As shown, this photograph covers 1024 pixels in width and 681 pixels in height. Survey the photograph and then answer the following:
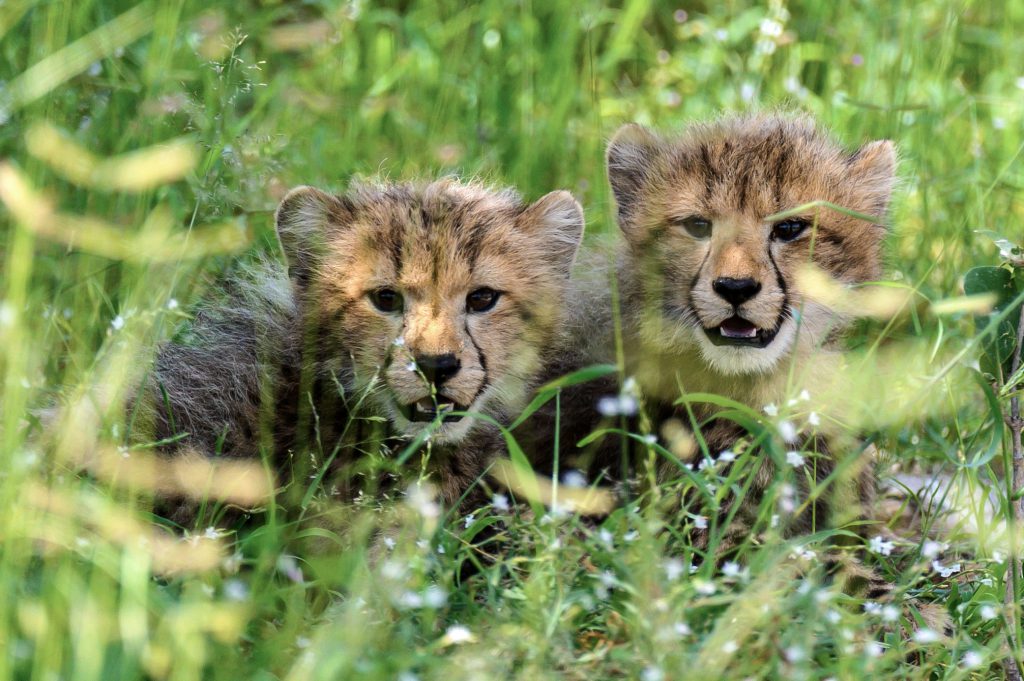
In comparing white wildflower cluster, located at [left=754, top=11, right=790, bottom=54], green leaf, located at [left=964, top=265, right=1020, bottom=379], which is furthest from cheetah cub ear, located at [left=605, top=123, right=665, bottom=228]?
white wildflower cluster, located at [left=754, top=11, right=790, bottom=54]

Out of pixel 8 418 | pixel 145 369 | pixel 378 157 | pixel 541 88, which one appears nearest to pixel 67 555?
pixel 8 418

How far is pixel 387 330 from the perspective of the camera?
334 centimetres

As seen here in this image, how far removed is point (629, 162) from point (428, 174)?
64 centimetres

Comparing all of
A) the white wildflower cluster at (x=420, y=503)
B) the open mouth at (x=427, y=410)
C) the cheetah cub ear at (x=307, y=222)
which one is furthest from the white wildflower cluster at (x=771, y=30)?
the white wildflower cluster at (x=420, y=503)

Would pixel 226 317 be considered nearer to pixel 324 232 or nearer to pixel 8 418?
pixel 324 232

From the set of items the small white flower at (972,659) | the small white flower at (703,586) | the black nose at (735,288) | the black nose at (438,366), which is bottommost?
the small white flower at (972,659)

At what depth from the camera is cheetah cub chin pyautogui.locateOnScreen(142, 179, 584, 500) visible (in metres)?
3.29

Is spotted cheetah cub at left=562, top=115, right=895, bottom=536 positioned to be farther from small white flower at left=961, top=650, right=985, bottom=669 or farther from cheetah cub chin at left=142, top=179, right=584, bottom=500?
small white flower at left=961, top=650, right=985, bottom=669

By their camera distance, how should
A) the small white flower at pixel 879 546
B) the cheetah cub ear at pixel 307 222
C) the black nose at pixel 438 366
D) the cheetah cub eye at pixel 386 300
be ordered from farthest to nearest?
1. the cheetah cub ear at pixel 307 222
2. the cheetah cub eye at pixel 386 300
3. the black nose at pixel 438 366
4. the small white flower at pixel 879 546

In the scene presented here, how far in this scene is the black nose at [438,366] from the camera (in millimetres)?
3152

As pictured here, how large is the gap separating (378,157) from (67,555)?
282cm

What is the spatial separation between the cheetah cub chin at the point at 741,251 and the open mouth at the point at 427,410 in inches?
22.3

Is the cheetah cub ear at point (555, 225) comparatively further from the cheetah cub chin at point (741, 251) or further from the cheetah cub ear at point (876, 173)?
the cheetah cub ear at point (876, 173)

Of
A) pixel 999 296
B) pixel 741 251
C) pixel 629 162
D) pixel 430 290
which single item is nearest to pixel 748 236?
pixel 741 251
